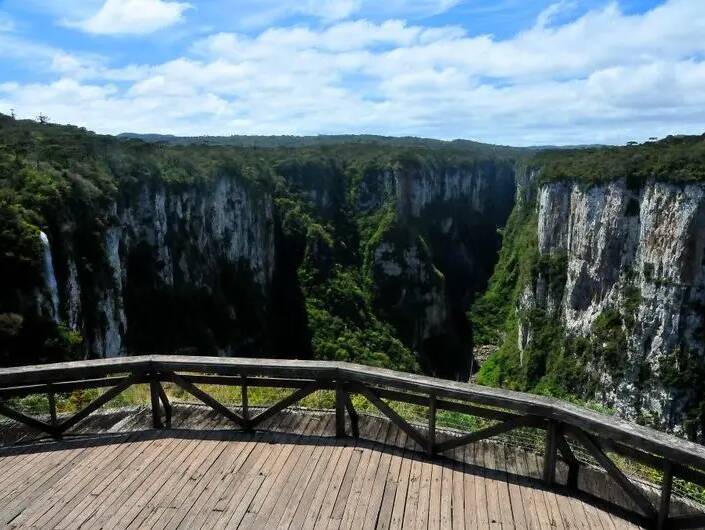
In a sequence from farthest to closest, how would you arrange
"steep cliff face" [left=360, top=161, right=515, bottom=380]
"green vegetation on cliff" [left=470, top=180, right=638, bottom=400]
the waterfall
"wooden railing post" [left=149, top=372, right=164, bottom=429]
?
1. "steep cliff face" [left=360, top=161, right=515, bottom=380]
2. "green vegetation on cliff" [left=470, top=180, right=638, bottom=400]
3. the waterfall
4. "wooden railing post" [left=149, top=372, right=164, bottom=429]

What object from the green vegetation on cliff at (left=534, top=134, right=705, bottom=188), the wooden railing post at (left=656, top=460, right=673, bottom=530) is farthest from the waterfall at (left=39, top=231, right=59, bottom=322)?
the green vegetation on cliff at (left=534, top=134, right=705, bottom=188)

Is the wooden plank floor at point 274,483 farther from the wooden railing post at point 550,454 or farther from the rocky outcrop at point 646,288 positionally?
the rocky outcrop at point 646,288

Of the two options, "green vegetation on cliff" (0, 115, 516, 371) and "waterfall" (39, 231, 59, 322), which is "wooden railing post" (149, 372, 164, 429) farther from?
"waterfall" (39, 231, 59, 322)

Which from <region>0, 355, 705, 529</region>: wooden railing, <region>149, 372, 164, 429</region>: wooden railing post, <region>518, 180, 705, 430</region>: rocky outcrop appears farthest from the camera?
<region>518, 180, 705, 430</region>: rocky outcrop

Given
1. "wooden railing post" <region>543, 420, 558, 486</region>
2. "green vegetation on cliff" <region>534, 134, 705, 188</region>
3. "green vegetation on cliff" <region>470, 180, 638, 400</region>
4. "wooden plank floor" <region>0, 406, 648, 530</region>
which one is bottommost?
"green vegetation on cliff" <region>470, 180, 638, 400</region>

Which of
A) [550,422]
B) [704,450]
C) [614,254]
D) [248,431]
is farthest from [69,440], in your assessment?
[614,254]

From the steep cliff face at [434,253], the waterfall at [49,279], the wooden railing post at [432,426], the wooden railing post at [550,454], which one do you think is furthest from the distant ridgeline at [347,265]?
the wooden railing post at [550,454]

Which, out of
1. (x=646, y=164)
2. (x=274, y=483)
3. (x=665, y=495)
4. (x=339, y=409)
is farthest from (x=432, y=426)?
(x=646, y=164)
